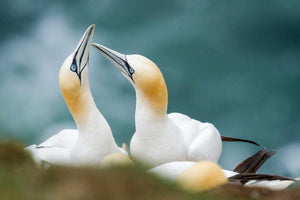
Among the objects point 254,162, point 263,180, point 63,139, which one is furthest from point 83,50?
point 254,162

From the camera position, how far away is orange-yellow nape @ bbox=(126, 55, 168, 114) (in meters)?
4.81

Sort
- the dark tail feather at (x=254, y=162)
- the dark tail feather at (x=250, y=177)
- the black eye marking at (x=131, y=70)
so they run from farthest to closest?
the dark tail feather at (x=254, y=162), the black eye marking at (x=131, y=70), the dark tail feather at (x=250, y=177)

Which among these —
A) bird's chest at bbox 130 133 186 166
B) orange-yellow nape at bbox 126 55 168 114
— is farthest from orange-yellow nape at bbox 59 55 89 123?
bird's chest at bbox 130 133 186 166

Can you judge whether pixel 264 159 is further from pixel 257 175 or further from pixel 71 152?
pixel 71 152

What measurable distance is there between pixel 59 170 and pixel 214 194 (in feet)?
3.92

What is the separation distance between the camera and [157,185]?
3066 mm

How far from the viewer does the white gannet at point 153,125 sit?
4867 mm

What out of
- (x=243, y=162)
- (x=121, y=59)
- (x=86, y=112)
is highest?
(x=121, y=59)

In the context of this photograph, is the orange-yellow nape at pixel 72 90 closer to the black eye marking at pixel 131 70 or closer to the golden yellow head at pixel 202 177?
the black eye marking at pixel 131 70

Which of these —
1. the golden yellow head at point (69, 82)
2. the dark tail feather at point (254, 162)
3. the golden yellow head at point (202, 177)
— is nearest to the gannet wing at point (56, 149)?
the golden yellow head at point (69, 82)

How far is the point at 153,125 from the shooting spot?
502 cm

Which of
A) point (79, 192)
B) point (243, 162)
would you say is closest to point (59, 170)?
point (79, 192)

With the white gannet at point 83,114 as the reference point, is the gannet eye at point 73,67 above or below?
above

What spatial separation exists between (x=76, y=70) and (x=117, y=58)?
1.75ft
